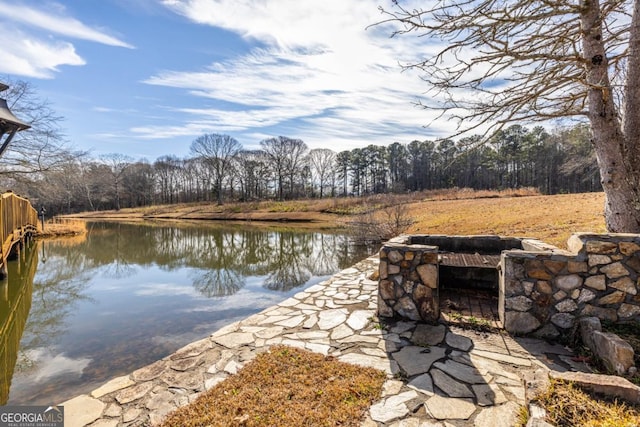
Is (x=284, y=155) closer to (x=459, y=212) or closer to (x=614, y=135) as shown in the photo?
(x=459, y=212)

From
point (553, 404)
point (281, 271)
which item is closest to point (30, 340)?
point (281, 271)

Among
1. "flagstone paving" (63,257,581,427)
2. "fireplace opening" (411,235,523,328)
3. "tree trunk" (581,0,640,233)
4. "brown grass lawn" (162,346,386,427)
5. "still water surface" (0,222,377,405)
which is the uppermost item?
"tree trunk" (581,0,640,233)

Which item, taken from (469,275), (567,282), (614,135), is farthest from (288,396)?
(614,135)

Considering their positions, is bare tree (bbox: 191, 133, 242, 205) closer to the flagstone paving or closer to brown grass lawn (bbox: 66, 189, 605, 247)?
brown grass lawn (bbox: 66, 189, 605, 247)

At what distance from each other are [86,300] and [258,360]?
5596mm

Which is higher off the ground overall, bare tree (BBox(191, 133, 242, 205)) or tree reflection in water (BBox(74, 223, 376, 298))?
bare tree (BBox(191, 133, 242, 205))

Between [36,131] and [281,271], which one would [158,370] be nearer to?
[281,271]

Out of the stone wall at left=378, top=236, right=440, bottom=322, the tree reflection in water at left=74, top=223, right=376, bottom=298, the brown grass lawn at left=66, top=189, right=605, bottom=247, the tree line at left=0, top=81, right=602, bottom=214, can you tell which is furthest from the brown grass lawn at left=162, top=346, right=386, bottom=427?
the tree line at left=0, top=81, right=602, bottom=214

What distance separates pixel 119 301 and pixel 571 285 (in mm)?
7526

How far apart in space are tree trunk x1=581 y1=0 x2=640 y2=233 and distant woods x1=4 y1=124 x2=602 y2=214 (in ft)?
111

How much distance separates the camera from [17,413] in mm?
2529

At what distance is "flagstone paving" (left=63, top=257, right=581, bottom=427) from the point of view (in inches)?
88.5

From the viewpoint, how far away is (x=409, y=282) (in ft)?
12.5

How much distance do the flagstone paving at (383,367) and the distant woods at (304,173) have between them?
1365 inches
